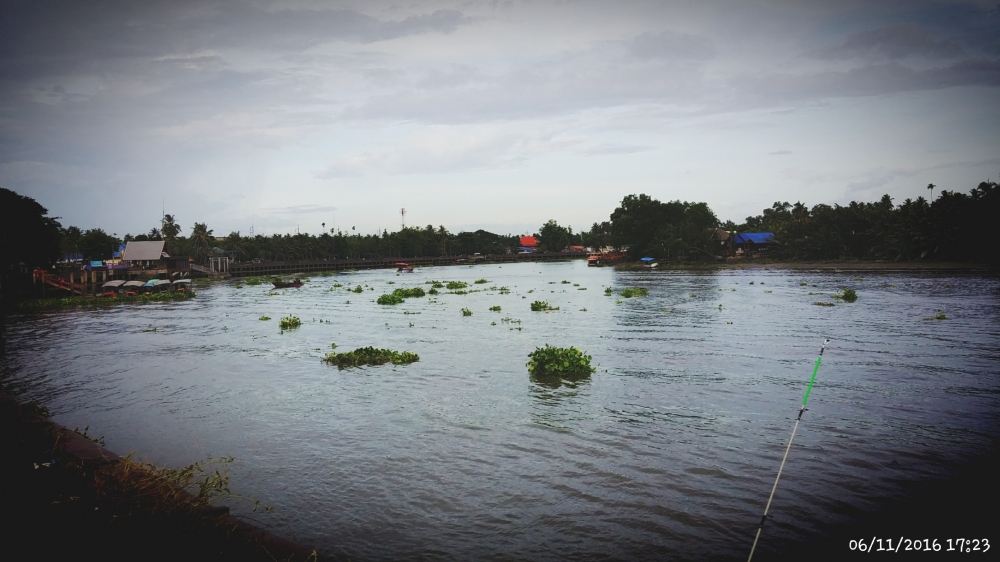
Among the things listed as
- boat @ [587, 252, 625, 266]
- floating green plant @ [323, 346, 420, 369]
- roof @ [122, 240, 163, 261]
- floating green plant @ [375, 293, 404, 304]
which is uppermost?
roof @ [122, 240, 163, 261]

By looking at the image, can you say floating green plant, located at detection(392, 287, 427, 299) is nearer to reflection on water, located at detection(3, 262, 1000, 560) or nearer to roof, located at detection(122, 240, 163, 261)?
reflection on water, located at detection(3, 262, 1000, 560)

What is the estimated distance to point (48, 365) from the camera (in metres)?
26.8

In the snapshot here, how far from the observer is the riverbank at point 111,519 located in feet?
23.0

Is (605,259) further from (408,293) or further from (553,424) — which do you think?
(553,424)

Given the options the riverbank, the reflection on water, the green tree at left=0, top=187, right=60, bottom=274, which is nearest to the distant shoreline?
the reflection on water

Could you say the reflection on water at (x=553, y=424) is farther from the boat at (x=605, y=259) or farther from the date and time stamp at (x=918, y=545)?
the boat at (x=605, y=259)

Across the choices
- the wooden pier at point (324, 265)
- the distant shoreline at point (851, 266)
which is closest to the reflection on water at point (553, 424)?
the distant shoreline at point (851, 266)

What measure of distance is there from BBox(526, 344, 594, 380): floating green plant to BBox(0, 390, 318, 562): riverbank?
14.3 meters

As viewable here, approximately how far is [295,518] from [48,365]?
24870 millimetres

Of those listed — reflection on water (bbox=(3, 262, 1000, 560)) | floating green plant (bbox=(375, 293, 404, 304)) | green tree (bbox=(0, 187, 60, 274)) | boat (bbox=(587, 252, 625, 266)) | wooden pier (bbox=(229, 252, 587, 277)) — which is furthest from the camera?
boat (bbox=(587, 252, 625, 266))

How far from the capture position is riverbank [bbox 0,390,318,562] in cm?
702

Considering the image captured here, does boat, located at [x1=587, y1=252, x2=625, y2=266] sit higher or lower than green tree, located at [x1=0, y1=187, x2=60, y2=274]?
lower

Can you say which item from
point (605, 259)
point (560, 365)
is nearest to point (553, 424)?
point (560, 365)

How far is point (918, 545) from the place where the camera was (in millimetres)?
8891
